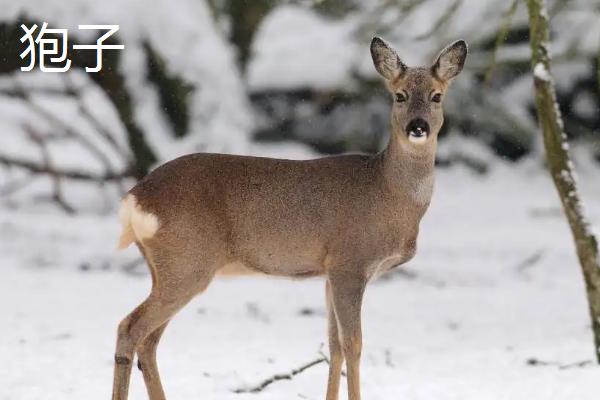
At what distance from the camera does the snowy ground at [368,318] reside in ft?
19.1

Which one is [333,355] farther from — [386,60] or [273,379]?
[386,60]

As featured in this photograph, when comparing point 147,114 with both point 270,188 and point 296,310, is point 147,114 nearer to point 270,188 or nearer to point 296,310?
point 296,310

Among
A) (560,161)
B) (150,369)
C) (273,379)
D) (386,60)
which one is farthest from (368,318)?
(386,60)

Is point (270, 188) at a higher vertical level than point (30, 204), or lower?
lower

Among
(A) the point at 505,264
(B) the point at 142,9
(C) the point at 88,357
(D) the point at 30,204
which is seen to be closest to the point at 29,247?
(D) the point at 30,204

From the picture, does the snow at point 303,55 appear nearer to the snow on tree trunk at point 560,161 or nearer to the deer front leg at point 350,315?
the snow on tree trunk at point 560,161

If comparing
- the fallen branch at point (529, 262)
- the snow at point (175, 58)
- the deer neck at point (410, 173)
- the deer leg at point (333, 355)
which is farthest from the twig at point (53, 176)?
the deer neck at point (410, 173)

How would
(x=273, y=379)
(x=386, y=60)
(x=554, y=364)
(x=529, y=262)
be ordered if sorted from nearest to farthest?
(x=386, y=60) → (x=273, y=379) → (x=554, y=364) → (x=529, y=262)

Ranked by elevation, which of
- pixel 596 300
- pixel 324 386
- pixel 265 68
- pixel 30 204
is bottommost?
pixel 324 386

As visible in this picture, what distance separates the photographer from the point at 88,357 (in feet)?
21.0

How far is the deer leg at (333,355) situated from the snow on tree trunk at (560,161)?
1709mm

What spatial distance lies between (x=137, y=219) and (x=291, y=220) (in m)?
0.67

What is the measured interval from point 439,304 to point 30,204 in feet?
14.2

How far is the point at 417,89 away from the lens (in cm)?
477
